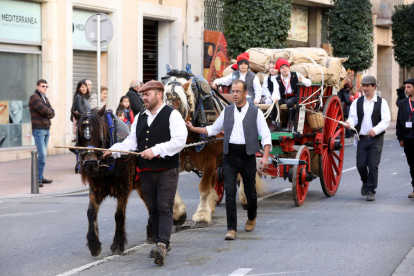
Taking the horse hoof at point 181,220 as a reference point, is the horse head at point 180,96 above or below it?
above

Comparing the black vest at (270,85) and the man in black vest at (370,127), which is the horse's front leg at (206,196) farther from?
the man in black vest at (370,127)

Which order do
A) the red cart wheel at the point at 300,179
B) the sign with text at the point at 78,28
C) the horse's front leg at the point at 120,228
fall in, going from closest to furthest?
the horse's front leg at the point at 120,228, the red cart wheel at the point at 300,179, the sign with text at the point at 78,28

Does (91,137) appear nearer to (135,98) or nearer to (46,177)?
(46,177)

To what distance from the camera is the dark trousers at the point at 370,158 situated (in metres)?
10.3

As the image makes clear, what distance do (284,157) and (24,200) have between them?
436 cm

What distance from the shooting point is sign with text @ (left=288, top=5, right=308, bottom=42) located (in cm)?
2777

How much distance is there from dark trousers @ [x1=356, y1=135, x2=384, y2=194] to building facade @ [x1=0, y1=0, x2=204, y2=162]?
8596mm

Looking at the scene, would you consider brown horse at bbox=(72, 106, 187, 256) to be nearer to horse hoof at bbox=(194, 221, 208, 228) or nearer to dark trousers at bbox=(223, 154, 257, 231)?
dark trousers at bbox=(223, 154, 257, 231)

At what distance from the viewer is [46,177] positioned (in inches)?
522

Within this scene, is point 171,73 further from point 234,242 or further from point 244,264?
point 244,264

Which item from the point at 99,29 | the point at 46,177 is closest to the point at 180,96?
the point at 99,29

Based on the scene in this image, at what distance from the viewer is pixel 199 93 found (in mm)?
8180

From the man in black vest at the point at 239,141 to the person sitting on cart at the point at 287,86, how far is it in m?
2.46

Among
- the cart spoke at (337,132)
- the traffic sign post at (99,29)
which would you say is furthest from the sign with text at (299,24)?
the cart spoke at (337,132)
